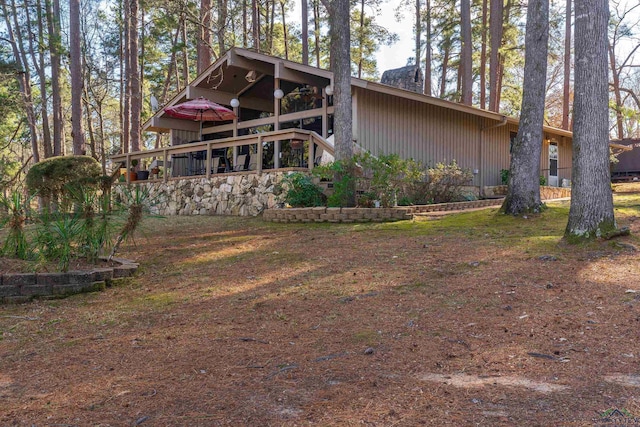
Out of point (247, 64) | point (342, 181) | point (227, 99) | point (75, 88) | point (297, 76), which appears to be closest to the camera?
point (342, 181)

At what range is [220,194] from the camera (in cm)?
1192

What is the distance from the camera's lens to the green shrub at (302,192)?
9.86 m

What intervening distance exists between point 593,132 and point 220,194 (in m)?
8.58

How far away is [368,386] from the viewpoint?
8.46 ft

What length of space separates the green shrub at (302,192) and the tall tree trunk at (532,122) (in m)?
3.73

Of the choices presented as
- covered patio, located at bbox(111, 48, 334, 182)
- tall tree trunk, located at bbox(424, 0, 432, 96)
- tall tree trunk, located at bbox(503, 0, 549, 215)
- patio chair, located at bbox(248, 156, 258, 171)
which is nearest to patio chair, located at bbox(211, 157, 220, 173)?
covered patio, located at bbox(111, 48, 334, 182)

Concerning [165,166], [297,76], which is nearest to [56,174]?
[165,166]

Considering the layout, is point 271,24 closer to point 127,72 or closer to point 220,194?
point 127,72

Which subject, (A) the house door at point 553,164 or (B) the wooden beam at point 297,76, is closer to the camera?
(B) the wooden beam at point 297,76

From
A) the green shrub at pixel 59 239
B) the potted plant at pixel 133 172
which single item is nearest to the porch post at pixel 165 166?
the potted plant at pixel 133 172

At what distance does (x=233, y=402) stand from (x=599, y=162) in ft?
16.3

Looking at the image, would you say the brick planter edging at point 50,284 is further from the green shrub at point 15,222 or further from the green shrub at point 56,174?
the green shrub at point 56,174

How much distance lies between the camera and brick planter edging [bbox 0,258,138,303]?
4.63 m

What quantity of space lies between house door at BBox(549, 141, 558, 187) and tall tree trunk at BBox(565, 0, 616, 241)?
559 inches
